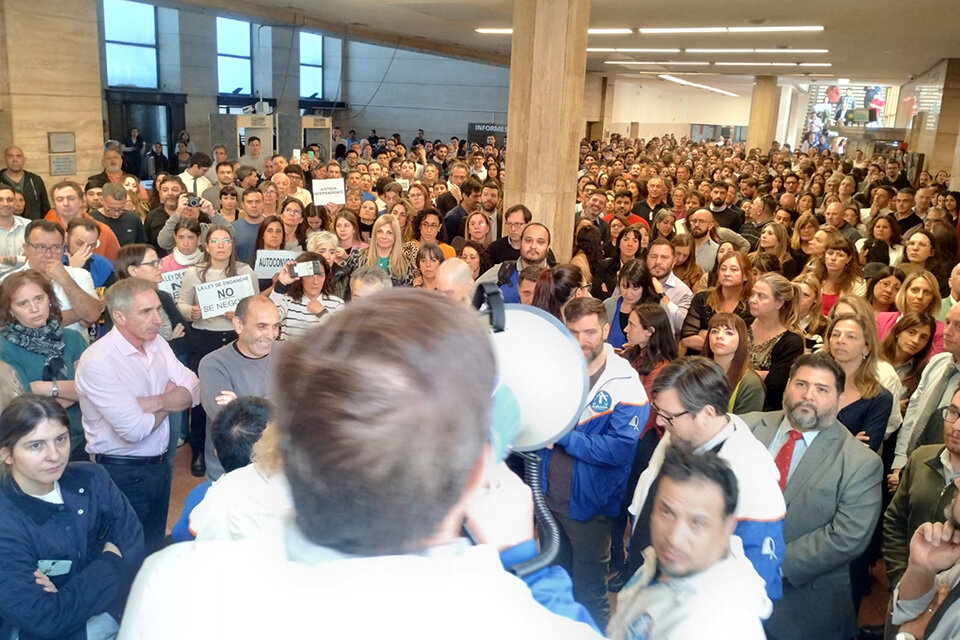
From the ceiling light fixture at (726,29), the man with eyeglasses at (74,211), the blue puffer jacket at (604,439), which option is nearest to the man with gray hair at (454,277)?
the blue puffer jacket at (604,439)

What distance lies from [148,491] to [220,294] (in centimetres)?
171

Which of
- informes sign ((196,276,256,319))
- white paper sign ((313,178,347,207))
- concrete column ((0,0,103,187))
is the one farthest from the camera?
concrete column ((0,0,103,187))

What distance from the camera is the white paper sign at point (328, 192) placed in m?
8.16

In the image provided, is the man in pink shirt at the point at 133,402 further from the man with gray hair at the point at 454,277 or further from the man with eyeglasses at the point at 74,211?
the man with eyeglasses at the point at 74,211

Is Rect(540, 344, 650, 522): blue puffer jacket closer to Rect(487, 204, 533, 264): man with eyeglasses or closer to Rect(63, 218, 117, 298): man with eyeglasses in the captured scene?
Rect(487, 204, 533, 264): man with eyeglasses

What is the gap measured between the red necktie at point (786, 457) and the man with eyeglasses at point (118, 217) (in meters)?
5.88

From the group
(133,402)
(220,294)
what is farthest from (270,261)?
(133,402)

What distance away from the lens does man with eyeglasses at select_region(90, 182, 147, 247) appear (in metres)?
6.80

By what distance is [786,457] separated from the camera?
3.15 m

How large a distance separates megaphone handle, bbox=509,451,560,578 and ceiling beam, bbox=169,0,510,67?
12744 millimetres

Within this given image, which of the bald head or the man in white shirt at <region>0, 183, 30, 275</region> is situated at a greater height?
the bald head

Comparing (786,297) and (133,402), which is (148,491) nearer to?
(133,402)

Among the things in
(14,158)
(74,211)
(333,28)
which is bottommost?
(74,211)

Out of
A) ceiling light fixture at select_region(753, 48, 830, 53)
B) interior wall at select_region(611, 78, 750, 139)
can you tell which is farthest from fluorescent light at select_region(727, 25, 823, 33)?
interior wall at select_region(611, 78, 750, 139)
